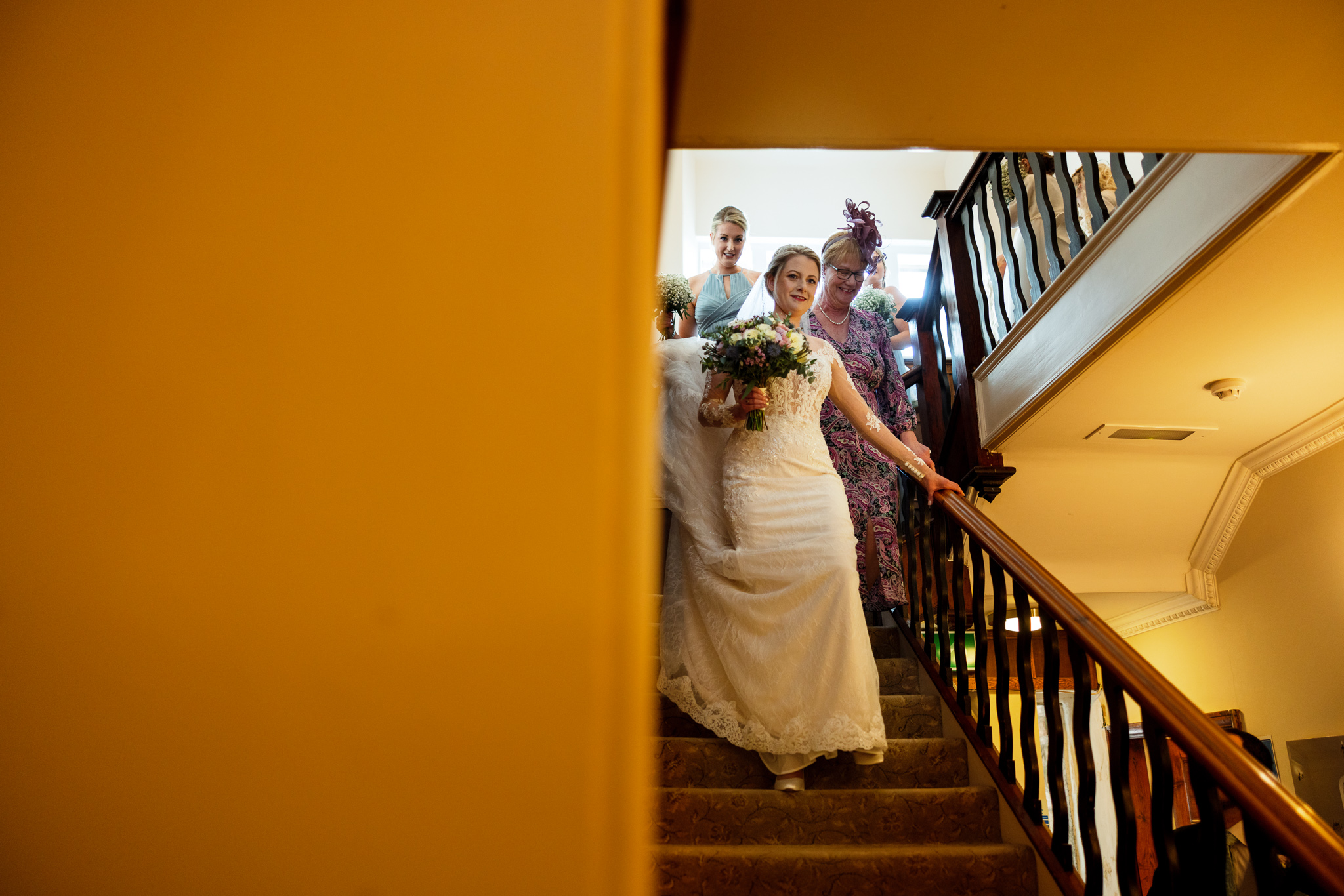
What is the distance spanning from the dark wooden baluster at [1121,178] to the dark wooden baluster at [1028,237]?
63 cm

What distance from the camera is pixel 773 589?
3381mm

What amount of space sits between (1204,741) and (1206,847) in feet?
1.86

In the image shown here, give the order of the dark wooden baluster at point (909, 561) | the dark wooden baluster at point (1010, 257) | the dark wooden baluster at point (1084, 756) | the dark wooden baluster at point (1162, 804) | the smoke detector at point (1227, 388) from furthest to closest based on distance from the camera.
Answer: the dark wooden baluster at point (909, 561) < the dark wooden baluster at point (1010, 257) < the smoke detector at point (1227, 388) < the dark wooden baluster at point (1084, 756) < the dark wooden baluster at point (1162, 804)

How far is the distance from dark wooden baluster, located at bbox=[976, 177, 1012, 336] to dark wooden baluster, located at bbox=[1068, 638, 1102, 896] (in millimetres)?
2099

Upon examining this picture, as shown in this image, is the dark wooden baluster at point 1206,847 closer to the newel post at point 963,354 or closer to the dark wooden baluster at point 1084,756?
the dark wooden baluster at point 1084,756

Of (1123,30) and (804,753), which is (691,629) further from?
(1123,30)

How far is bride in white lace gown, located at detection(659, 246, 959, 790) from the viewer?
3.13 meters

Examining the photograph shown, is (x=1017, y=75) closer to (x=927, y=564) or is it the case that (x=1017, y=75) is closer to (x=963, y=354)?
(x=927, y=564)

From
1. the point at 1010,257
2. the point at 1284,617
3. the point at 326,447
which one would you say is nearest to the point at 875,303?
the point at 1010,257


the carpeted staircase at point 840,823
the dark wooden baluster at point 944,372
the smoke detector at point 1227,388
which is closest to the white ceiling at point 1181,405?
the smoke detector at point 1227,388

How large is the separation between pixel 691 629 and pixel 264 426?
10.9 feet

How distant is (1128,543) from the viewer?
513 centimetres

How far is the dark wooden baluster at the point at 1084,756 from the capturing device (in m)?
2.39

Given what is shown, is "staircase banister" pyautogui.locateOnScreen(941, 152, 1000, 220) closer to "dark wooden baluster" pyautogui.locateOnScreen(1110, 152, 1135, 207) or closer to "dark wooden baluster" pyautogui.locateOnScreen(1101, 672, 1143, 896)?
"dark wooden baluster" pyautogui.locateOnScreen(1110, 152, 1135, 207)
